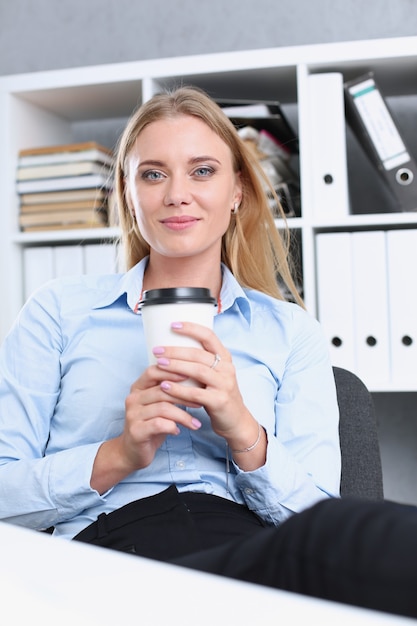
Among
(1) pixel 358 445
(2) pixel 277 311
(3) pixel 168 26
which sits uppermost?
(3) pixel 168 26

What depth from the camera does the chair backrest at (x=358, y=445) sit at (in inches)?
53.4

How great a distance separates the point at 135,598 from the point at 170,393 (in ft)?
1.80

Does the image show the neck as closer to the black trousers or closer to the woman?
the woman

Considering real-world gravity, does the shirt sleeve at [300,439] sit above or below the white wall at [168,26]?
below

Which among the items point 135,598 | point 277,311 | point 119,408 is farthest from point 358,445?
point 135,598

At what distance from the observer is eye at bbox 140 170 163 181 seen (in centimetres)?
138

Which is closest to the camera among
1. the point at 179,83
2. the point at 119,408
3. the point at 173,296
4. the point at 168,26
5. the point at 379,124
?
the point at 173,296

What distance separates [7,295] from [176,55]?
0.97 m

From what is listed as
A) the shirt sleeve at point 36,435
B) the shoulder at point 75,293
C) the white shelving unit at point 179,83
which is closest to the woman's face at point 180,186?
the shoulder at point 75,293

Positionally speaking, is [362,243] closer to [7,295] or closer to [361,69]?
[361,69]

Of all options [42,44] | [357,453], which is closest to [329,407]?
[357,453]

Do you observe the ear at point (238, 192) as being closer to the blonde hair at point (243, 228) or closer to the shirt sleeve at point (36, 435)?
the blonde hair at point (243, 228)

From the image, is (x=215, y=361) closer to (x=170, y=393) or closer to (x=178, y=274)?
(x=170, y=393)

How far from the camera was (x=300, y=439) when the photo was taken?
131 cm
